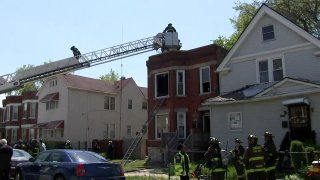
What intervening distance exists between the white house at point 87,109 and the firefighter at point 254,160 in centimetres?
3032

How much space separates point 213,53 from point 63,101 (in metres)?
18.7

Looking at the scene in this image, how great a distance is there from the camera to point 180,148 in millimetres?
12195

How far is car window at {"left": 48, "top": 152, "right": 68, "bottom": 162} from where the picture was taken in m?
13.0

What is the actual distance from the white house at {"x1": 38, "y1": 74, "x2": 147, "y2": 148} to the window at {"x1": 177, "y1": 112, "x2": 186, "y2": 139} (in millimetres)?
14276

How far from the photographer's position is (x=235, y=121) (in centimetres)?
2203

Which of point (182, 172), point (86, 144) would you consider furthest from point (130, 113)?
point (182, 172)

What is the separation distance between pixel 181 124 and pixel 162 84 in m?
3.40

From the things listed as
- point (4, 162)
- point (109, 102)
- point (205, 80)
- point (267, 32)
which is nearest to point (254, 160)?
point (4, 162)

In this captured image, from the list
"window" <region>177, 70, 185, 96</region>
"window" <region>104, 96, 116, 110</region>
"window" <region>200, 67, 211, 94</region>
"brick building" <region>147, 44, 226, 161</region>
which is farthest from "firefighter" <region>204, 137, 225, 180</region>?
"window" <region>104, 96, 116, 110</region>

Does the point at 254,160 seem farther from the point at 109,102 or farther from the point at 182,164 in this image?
the point at 109,102

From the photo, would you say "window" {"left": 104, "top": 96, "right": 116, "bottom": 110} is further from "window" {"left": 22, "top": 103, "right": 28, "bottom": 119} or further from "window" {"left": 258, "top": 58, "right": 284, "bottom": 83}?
"window" {"left": 258, "top": 58, "right": 284, "bottom": 83}

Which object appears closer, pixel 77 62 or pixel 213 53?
pixel 213 53

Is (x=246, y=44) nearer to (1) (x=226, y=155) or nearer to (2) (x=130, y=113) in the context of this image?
(1) (x=226, y=155)

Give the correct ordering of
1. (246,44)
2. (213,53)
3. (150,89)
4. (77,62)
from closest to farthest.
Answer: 1. (246,44)
2. (213,53)
3. (150,89)
4. (77,62)
